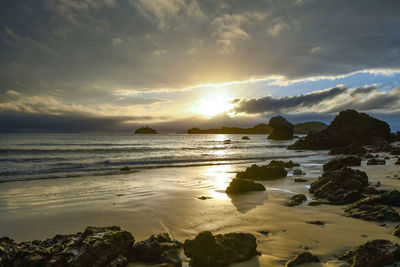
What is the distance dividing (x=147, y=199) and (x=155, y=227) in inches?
117

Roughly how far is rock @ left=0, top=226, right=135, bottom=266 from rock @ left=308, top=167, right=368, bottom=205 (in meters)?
6.54

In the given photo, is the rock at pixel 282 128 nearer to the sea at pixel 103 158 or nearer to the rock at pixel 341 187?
the sea at pixel 103 158

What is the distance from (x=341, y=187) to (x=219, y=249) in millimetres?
6173

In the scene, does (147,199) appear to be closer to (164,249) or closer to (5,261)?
(164,249)

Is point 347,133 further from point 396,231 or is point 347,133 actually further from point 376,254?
point 376,254

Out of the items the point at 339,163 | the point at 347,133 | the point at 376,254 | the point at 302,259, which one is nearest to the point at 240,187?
the point at 302,259

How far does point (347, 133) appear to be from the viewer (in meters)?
45.2

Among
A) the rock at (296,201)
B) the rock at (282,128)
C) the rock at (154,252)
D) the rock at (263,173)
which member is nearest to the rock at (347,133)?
the rock at (263,173)

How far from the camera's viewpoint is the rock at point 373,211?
17.9 ft

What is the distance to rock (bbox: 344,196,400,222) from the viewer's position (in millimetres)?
5465

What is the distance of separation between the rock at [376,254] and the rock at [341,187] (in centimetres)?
410

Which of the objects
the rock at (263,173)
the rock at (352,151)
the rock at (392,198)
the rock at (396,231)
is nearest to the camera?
the rock at (396,231)

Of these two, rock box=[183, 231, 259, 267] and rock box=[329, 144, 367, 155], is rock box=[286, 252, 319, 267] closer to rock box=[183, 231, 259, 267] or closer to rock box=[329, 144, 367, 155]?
rock box=[183, 231, 259, 267]

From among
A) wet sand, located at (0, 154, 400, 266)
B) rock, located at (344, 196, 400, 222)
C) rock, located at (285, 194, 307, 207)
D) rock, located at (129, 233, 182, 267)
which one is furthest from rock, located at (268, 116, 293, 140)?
rock, located at (129, 233, 182, 267)
